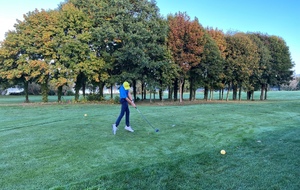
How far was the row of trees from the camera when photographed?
22.9m

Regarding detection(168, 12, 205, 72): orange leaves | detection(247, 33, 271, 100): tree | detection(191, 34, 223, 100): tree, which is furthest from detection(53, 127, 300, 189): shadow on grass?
detection(247, 33, 271, 100): tree

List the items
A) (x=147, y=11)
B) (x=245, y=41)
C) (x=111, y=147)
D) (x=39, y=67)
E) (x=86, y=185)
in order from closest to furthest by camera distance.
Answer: (x=86, y=185), (x=111, y=147), (x=39, y=67), (x=147, y=11), (x=245, y=41)

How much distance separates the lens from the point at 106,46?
25031 mm

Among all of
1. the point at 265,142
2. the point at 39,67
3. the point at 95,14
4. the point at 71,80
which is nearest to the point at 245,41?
the point at 95,14

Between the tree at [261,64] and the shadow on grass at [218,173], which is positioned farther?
the tree at [261,64]

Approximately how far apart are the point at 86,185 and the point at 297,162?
4.20 meters

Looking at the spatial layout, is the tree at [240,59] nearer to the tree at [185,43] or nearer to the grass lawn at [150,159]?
the tree at [185,43]

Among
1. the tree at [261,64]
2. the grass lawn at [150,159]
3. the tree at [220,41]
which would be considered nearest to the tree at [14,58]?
the grass lawn at [150,159]

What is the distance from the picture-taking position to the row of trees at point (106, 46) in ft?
75.1

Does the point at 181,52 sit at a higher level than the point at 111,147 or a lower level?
higher

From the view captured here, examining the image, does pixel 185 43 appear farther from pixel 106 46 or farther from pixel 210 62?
pixel 106 46

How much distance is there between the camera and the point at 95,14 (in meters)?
24.3

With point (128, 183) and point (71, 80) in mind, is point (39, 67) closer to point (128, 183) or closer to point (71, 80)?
point (71, 80)

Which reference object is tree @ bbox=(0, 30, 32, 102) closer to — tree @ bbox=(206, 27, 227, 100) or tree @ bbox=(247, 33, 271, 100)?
tree @ bbox=(206, 27, 227, 100)
